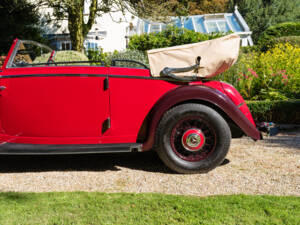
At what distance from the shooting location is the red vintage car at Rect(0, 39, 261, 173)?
298 centimetres

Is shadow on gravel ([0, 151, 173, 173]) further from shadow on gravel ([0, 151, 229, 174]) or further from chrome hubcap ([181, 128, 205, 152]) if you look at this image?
chrome hubcap ([181, 128, 205, 152])

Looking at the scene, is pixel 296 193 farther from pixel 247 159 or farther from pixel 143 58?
pixel 143 58

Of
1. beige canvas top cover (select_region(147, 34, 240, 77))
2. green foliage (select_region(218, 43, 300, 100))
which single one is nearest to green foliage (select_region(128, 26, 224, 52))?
green foliage (select_region(218, 43, 300, 100))

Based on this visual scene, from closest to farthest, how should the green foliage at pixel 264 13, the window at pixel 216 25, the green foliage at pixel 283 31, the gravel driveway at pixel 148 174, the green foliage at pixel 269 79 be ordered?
the gravel driveway at pixel 148 174
the green foliage at pixel 269 79
the green foliage at pixel 283 31
the window at pixel 216 25
the green foliage at pixel 264 13

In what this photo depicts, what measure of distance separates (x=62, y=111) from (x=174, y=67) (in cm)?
130

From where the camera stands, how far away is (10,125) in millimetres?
3078

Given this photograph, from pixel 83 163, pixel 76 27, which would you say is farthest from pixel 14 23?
pixel 83 163

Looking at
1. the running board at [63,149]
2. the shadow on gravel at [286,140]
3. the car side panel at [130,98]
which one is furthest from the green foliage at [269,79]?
the running board at [63,149]

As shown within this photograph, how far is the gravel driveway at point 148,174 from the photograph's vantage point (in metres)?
2.71

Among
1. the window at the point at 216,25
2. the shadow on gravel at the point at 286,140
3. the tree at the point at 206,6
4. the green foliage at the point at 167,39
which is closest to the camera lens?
the shadow on gravel at the point at 286,140

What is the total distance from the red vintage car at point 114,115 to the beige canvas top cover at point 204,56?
15 centimetres

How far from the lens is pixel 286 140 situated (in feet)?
15.2

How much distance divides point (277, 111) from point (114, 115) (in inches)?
153

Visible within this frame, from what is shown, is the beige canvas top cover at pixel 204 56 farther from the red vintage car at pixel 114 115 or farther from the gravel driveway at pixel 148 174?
the gravel driveway at pixel 148 174
